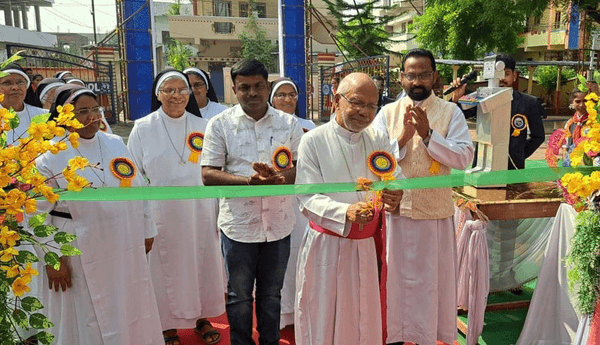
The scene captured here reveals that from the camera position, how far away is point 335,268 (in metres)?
2.94

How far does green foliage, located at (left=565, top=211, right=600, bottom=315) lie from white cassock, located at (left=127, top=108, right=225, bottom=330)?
2.50m

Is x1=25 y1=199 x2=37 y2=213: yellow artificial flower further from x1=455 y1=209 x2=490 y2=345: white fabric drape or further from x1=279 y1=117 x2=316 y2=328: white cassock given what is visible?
x1=455 y1=209 x2=490 y2=345: white fabric drape

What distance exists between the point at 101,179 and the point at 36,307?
3.64 ft

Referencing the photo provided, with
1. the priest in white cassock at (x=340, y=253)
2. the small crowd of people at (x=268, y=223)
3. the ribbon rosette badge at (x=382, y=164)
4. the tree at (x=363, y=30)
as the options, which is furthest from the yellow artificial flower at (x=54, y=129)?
the tree at (x=363, y=30)

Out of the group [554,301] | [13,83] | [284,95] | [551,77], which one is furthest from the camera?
[551,77]

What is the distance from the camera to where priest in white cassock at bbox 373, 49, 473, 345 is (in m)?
3.48

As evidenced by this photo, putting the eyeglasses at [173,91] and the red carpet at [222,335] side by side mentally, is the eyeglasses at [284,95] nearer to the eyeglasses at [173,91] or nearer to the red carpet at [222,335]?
the eyeglasses at [173,91]

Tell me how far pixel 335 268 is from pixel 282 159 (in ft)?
2.47

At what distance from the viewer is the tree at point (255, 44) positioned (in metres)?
42.2

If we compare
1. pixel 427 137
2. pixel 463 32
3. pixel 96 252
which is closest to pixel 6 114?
pixel 96 252

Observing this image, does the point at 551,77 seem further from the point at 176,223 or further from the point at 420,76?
the point at 176,223

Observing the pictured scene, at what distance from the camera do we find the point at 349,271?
296 cm

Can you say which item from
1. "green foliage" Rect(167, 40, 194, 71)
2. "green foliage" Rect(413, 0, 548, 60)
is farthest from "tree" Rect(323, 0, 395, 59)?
"green foliage" Rect(167, 40, 194, 71)

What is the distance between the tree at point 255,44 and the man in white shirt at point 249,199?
3902 centimetres
